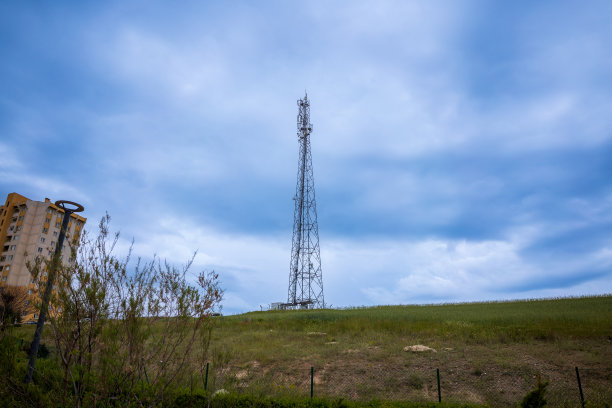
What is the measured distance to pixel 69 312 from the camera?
6742 millimetres

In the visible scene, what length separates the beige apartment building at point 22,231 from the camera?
6231cm

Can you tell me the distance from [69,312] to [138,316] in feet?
3.76

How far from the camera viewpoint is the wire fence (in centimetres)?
1366

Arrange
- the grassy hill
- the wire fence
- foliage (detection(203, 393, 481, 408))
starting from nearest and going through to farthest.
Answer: foliage (detection(203, 393, 481, 408)) → the wire fence → the grassy hill

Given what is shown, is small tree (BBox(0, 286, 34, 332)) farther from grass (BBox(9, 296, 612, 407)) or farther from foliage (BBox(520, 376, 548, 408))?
foliage (BBox(520, 376, 548, 408))

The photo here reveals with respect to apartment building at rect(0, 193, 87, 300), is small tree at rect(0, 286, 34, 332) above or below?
below

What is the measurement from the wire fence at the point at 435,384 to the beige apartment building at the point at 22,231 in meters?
61.3

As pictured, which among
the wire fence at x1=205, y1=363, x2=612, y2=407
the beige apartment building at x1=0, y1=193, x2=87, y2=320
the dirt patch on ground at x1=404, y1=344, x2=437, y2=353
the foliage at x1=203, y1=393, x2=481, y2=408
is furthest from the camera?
the beige apartment building at x1=0, y1=193, x2=87, y2=320

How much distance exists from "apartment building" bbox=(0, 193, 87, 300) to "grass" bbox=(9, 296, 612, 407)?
179 feet

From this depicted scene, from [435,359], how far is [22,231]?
2752 inches

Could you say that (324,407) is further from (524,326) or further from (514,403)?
(524,326)

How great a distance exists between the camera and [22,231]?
207 feet

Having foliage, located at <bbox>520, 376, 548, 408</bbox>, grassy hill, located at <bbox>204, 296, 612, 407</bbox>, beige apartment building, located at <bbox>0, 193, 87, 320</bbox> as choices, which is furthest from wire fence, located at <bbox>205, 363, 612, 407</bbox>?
beige apartment building, located at <bbox>0, 193, 87, 320</bbox>

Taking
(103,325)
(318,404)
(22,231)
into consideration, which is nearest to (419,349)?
(318,404)
